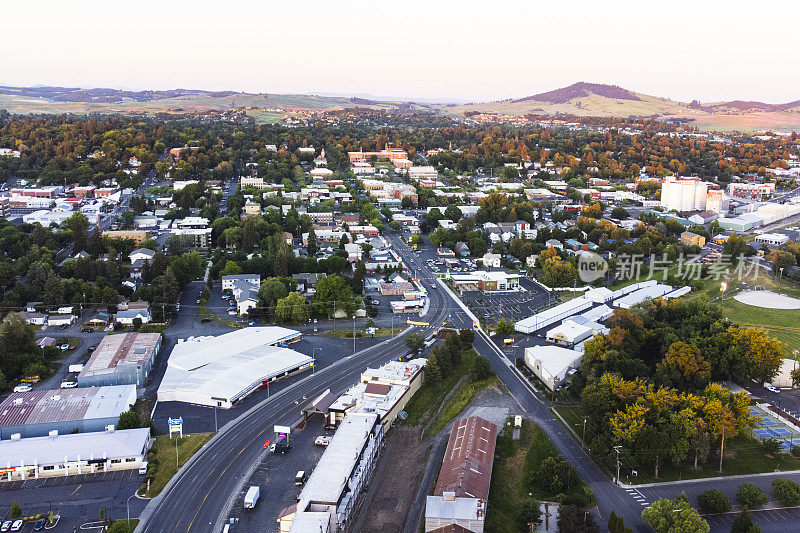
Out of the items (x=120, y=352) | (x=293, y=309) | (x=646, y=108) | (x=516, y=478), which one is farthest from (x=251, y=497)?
(x=646, y=108)

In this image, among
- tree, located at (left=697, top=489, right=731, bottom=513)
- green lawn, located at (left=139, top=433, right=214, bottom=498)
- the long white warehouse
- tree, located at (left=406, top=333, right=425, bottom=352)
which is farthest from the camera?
the long white warehouse

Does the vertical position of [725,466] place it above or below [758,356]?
below

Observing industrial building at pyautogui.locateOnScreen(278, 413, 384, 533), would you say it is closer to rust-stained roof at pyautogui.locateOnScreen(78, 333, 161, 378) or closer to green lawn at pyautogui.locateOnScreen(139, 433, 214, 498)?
green lawn at pyautogui.locateOnScreen(139, 433, 214, 498)

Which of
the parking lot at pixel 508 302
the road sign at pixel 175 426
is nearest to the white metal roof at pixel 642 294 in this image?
the parking lot at pixel 508 302

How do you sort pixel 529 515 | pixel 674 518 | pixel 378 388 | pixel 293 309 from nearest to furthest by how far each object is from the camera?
pixel 674 518 < pixel 529 515 < pixel 378 388 < pixel 293 309

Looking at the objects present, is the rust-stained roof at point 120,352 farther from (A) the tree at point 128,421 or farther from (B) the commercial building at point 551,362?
(B) the commercial building at point 551,362

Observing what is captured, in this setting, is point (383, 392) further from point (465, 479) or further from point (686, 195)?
point (686, 195)

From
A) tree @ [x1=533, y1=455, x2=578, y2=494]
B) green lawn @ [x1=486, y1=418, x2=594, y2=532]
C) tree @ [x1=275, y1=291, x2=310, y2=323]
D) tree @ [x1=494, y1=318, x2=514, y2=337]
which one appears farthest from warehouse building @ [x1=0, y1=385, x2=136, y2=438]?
tree @ [x1=494, y1=318, x2=514, y2=337]
